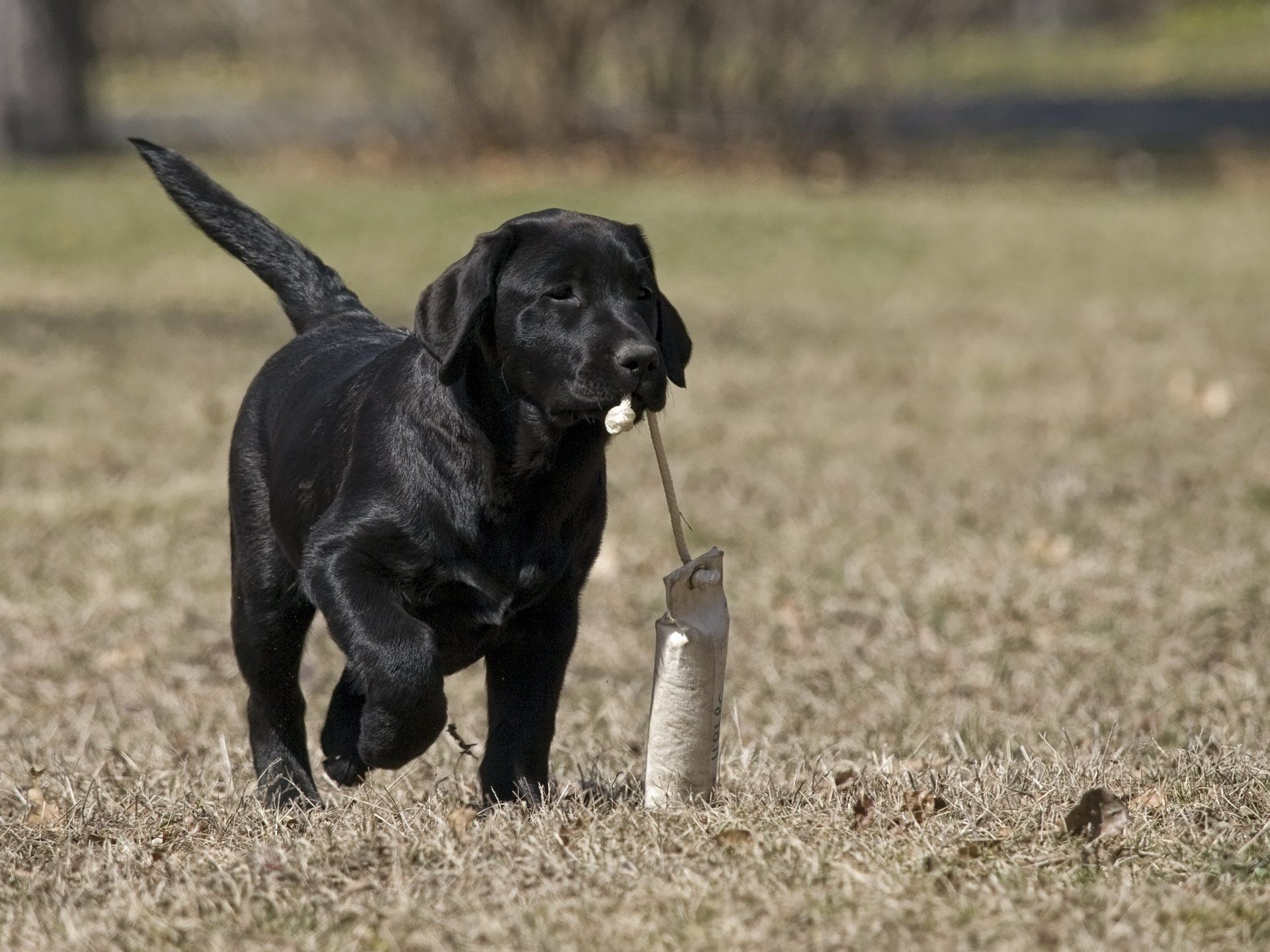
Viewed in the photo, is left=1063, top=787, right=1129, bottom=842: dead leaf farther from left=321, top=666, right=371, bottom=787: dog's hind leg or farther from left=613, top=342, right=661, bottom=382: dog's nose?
left=321, top=666, right=371, bottom=787: dog's hind leg

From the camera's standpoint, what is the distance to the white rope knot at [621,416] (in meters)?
3.41

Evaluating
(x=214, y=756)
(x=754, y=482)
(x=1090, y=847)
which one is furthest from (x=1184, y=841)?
(x=754, y=482)

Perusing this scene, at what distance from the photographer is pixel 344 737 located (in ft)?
12.8

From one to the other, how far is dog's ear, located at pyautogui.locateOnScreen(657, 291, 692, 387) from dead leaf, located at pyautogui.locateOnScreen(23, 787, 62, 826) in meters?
1.55

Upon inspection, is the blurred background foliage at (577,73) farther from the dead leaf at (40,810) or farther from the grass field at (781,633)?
the dead leaf at (40,810)

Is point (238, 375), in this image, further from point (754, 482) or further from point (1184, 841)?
point (1184, 841)

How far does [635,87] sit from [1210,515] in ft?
39.4

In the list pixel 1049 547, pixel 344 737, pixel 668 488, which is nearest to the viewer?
pixel 668 488

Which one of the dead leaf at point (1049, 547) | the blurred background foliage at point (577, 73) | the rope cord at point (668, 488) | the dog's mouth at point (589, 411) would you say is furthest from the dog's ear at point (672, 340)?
the blurred background foliage at point (577, 73)

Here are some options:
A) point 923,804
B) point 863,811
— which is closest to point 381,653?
point 863,811

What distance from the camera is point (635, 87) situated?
1822 cm

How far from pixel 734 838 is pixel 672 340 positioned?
105 cm

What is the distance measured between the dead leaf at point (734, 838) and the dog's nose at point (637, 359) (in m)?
0.85

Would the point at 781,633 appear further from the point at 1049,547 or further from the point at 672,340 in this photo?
the point at 672,340
